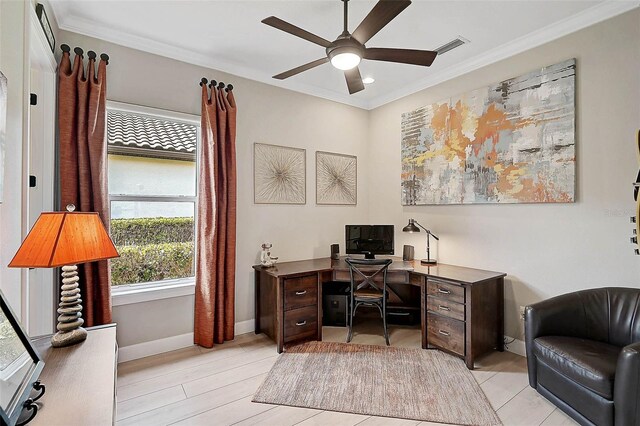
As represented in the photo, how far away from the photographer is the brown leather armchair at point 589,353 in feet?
5.36

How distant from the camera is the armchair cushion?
5.71 feet

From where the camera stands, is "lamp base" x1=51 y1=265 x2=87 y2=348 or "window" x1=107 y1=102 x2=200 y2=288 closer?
"lamp base" x1=51 y1=265 x2=87 y2=348

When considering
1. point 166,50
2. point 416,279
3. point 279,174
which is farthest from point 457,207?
point 166,50

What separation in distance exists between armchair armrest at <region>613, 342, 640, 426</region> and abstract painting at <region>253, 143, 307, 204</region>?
3004mm

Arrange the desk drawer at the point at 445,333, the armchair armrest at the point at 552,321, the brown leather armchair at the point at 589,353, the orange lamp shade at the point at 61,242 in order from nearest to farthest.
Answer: the orange lamp shade at the point at 61,242 → the brown leather armchair at the point at 589,353 → the armchair armrest at the point at 552,321 → the desk drawer at the point at 445,333

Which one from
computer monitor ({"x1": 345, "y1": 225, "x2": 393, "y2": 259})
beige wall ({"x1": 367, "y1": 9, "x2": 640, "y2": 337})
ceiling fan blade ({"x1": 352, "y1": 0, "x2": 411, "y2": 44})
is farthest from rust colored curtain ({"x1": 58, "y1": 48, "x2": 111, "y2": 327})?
beige wall ({"x1": 367, "y1": 9, "x2": 640, "y2": 337})

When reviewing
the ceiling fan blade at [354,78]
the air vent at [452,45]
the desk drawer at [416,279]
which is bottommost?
the desk drawer at [416,279]

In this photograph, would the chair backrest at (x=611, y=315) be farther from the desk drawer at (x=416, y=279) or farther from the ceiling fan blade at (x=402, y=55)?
the ceiling fan blade at (x=402, y=55)

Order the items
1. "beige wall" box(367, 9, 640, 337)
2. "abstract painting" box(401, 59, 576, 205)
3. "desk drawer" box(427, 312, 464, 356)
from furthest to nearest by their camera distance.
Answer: "desk drawer" box(427, 312, 464, 356) < "abstract painting" box(401, 59, 576, 205) < "beige wall" box(367, 9, 640, 337)

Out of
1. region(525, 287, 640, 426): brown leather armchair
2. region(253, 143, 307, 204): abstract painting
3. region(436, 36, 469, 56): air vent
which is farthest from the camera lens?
region(253, 143, 307, 204): abstract painting

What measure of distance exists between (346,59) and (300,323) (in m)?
2.40

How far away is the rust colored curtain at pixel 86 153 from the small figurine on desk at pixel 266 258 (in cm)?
138

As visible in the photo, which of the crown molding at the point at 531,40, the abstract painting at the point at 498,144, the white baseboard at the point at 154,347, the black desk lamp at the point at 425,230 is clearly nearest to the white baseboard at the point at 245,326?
the white baseboard at the point at 154,347

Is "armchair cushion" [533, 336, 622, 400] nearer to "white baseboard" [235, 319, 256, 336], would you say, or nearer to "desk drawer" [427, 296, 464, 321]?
"desk drawer" [427, 296, 464, 321]
